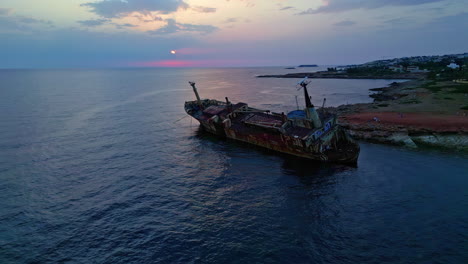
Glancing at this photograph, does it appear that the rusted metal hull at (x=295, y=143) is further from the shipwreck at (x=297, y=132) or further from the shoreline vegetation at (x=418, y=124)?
the shoreline vegetation at (x=418, y=124)

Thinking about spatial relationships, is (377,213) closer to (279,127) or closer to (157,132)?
(279,127)

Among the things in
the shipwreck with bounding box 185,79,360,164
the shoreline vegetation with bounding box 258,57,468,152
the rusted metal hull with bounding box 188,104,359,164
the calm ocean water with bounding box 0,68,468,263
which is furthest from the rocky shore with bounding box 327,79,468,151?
the shipwreck with bounding box 185,79,360,164

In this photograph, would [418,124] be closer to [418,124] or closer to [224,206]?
[418,124]

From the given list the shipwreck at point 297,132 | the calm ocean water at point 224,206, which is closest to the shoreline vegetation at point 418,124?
the calm ocean water at point 224,206

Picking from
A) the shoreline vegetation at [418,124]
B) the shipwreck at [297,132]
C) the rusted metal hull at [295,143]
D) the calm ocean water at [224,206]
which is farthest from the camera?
the shoreline vegetation at [418,124]

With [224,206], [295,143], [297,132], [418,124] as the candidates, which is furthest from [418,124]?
[224,206]

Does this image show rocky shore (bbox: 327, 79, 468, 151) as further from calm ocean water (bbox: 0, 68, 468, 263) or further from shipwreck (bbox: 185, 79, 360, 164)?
shipwreck (bbox: 185, 79, 360, 164)
